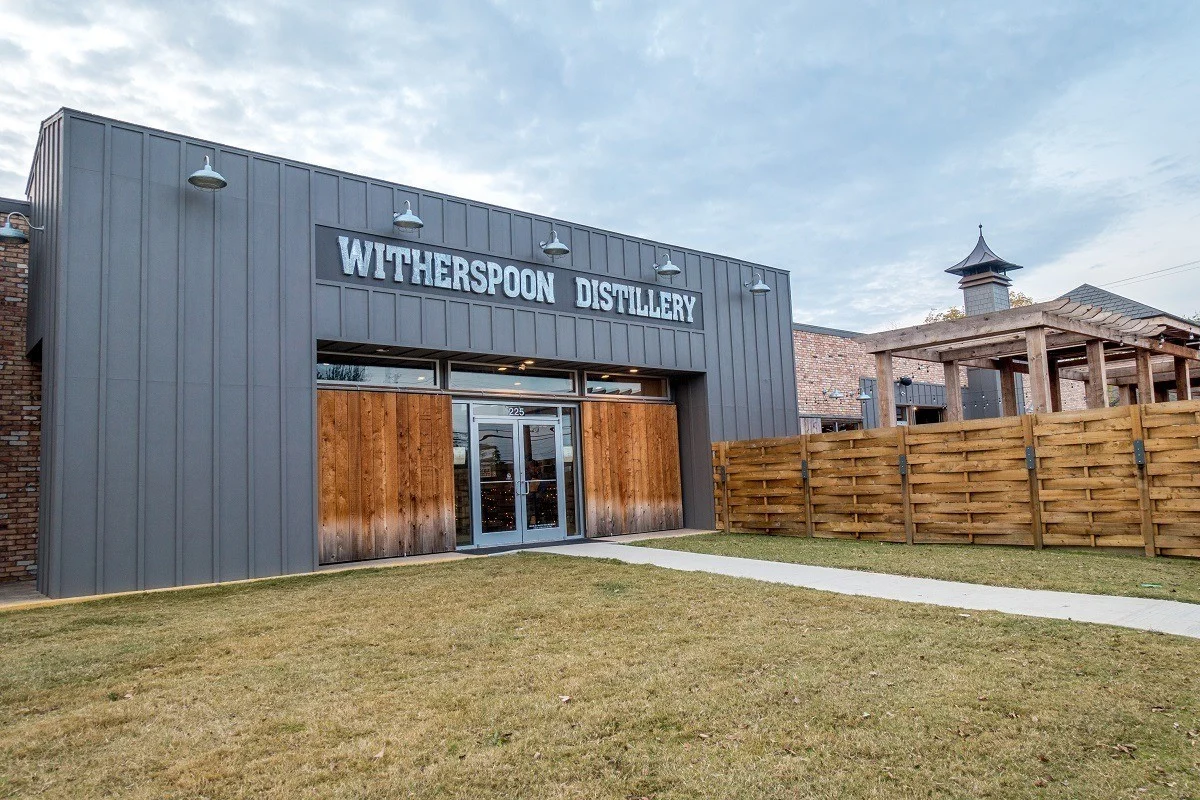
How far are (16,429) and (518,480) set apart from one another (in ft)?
22.1

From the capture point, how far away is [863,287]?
41125 mm

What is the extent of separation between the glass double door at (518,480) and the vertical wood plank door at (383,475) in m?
0.62

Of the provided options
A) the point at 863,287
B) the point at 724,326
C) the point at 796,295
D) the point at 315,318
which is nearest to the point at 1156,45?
the point at 724,326

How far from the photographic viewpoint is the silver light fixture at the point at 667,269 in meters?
12.6

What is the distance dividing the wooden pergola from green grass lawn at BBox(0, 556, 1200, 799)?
6637mm

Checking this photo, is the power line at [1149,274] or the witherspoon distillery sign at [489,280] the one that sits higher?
the power line at [1149,274]

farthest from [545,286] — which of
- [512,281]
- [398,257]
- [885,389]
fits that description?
[885,389]

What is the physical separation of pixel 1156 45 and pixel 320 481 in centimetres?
1756

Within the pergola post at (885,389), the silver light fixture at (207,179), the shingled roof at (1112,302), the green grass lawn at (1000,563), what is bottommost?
the green grass lawn at (1000,563)

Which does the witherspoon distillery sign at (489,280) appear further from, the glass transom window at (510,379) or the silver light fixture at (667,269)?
the glass transom window at (510,379)

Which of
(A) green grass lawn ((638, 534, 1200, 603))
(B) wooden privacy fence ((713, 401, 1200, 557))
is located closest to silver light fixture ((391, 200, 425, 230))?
(A) green grass lawn ((638, 534, 1200, 603))

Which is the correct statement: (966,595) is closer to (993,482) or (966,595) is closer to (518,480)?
(993,482)

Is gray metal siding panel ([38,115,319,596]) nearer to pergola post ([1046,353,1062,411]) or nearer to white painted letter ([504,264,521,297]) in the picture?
white painted letter ([504,264,521,297])

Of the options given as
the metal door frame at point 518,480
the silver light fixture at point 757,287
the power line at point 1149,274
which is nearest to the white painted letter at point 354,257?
the metal door frame at point 518,480
